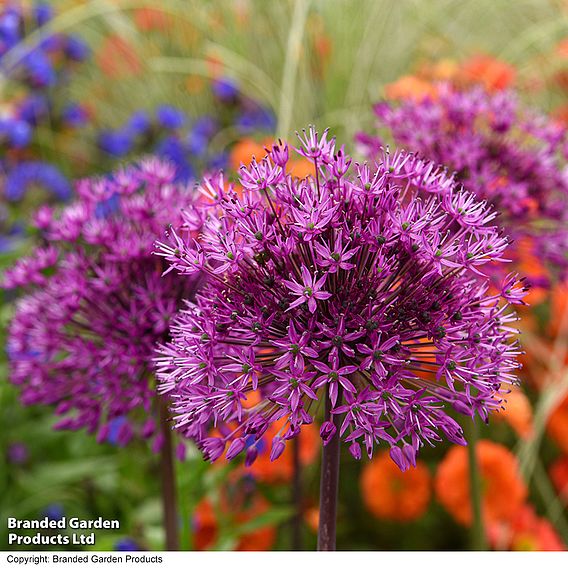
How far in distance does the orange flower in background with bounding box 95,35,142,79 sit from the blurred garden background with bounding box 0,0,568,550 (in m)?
0.01

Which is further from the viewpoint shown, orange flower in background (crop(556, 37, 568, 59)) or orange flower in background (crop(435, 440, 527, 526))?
orange flower in background (crop(556, 37, 568, 59))

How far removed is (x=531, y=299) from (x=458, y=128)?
66cm

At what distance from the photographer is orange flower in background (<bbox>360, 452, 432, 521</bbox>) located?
→ 1700mm

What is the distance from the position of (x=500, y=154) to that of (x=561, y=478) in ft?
3.06

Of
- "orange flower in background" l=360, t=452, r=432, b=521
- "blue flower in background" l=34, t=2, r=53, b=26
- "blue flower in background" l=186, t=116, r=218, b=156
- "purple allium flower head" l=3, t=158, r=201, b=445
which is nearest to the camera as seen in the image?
"purple allium flower head" l=3, t=158, r=201, b=445

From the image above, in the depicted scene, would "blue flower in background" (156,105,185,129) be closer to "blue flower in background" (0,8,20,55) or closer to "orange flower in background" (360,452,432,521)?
"blue flower in background" (0,8,20,55)

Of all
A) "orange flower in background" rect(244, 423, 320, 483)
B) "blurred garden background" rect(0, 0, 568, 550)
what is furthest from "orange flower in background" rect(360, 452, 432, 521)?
"orange flower in background" rect(244, 423, 320, 483)

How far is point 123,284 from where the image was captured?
107cm

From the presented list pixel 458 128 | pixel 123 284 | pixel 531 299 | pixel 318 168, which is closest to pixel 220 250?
pixel 318 168

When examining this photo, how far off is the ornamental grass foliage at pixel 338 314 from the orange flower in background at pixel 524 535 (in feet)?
3.10

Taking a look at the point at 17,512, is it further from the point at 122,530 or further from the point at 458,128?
the point at 458,128

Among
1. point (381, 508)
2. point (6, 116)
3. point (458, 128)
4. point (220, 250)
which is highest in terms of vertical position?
point (6, 116)

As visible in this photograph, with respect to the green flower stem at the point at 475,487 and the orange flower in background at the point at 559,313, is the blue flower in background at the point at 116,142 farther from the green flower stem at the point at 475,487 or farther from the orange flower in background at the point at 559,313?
the green flower stem at the point at 475,487

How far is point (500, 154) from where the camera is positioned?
132 cm
